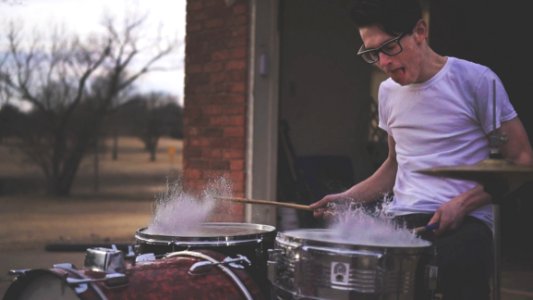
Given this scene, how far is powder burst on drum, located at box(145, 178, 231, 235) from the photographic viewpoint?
112 inches

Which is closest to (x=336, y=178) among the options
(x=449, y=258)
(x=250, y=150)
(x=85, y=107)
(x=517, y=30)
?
(x=250, y=150)

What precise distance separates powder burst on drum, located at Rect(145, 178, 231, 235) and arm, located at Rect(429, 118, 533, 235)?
92 centimetres

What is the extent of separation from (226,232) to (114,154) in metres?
15.2

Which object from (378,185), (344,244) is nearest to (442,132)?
(378,185)

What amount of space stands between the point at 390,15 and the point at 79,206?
12.1m

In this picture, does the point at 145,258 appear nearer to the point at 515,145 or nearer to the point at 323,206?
the point at 323,206

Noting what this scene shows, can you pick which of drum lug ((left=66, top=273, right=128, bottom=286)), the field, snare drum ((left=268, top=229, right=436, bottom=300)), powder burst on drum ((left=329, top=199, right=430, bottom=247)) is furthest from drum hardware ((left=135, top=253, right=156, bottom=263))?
the field

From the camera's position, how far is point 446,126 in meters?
2.64

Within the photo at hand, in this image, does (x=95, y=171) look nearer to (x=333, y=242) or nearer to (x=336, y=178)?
(x=336, y=178)

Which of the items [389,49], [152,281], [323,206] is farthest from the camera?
[323,206]

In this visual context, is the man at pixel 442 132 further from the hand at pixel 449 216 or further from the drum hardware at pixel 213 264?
the drum hardware at pixel 213 264

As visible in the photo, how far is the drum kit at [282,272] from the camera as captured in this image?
215 centimetres

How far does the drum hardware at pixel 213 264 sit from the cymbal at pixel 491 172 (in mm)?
777

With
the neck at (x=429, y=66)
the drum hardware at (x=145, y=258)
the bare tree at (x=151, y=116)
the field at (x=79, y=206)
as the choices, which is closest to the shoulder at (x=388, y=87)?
the neck at (x=429, y=66)
